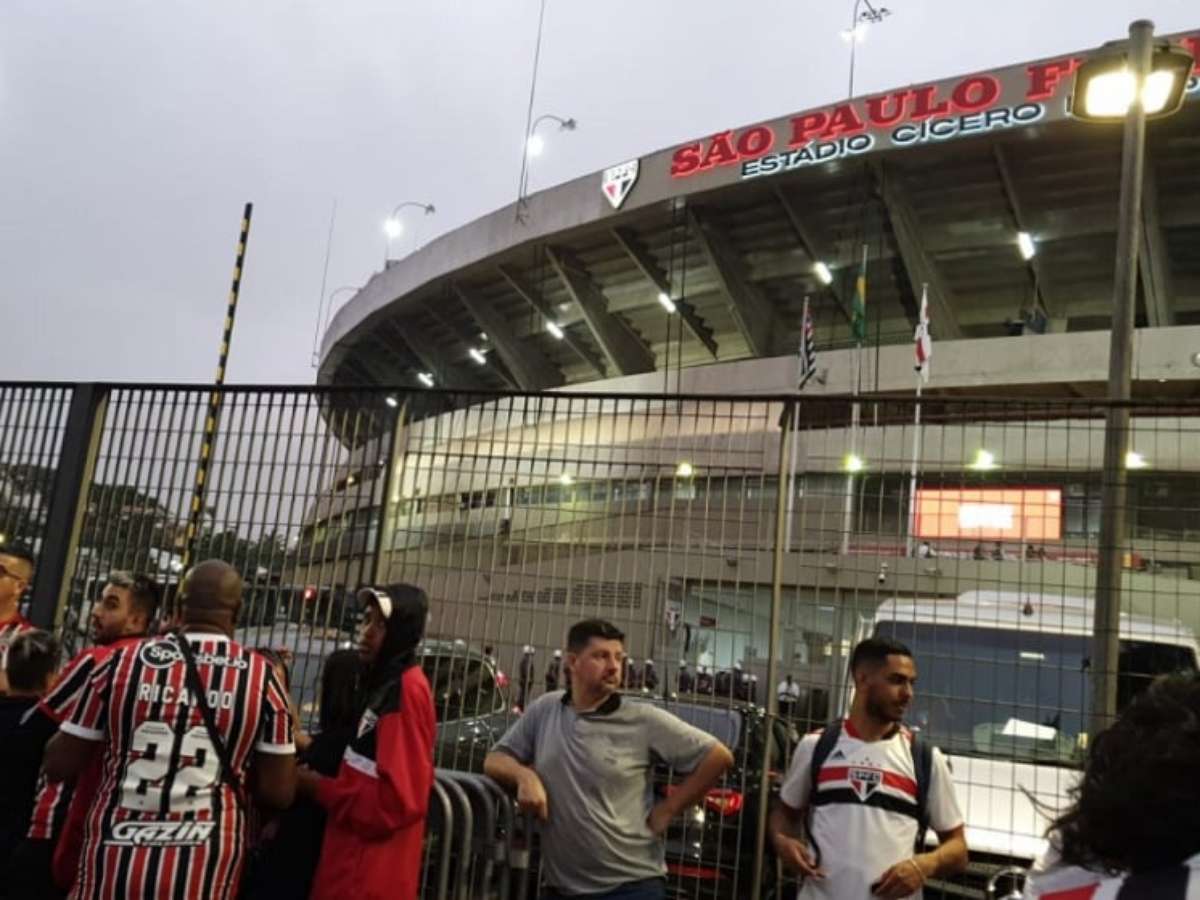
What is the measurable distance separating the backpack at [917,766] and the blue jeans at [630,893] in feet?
2.01

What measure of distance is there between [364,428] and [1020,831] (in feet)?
13.9

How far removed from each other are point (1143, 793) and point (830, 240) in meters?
23.7

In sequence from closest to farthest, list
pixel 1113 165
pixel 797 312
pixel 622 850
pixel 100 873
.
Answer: pixel 100 873 < pixel 622 850 < pixel 1113 165 < pixel 797 312

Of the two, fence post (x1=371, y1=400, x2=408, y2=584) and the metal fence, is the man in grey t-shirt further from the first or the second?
fence post (x1=371, y1=400, x2=408, y2=584)

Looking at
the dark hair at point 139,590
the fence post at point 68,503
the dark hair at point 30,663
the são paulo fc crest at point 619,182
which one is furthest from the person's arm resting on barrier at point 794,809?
the são paulo fc crest at point 619,182

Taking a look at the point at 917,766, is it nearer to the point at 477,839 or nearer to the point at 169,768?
the point at 477,839

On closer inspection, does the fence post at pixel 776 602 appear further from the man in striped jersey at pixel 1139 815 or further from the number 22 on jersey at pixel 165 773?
the man in striped jersey at pixel 1139 815

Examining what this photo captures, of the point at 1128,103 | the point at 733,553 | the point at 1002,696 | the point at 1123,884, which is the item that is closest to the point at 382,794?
the point at 1123,884

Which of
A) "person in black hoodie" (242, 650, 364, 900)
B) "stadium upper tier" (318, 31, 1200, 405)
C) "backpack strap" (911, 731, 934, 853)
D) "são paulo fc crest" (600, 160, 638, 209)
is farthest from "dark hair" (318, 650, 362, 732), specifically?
"são paulo fc crest" (600, 160, 638, 209)

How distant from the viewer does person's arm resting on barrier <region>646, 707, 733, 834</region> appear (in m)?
3.56

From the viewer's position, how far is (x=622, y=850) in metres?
3.52

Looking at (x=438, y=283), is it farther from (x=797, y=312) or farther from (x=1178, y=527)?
(x=1178, y=527)

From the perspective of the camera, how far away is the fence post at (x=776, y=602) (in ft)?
15.5

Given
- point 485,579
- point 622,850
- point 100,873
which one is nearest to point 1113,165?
point 485,579
